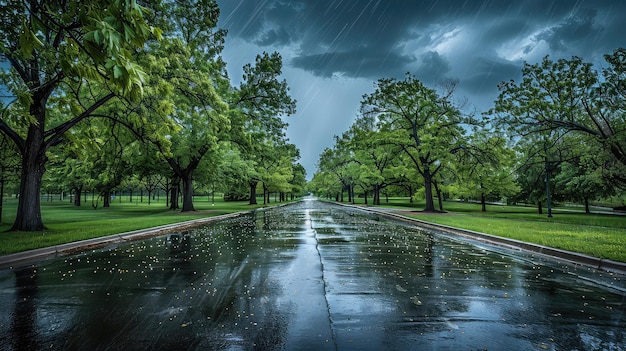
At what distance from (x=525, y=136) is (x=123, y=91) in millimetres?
24233

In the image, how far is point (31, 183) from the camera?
13.9 m

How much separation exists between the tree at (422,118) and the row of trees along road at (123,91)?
9.98 metres

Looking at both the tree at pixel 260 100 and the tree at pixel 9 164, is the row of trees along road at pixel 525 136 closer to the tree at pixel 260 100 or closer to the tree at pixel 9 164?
the tree at pixel 260 100

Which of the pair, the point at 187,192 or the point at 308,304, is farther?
the point at 187,192

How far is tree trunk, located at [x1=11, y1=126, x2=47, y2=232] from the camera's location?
13617mm

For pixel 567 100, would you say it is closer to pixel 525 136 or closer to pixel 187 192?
pixel 525 136

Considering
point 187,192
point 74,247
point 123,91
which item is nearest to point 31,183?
point 74,247

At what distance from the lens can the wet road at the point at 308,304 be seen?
12.0 ft

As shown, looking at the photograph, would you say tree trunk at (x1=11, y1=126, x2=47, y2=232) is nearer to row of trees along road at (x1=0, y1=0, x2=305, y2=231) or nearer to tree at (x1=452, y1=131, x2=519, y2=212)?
row of trees along road at (x1=0, y1=0, x2=305, y2=231)

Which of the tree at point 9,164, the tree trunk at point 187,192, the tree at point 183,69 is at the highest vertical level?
the tree at point 183,69

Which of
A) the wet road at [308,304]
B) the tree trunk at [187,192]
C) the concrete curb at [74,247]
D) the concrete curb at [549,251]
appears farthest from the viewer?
the tree trunk at [187,192]

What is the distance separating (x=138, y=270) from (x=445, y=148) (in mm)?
25898

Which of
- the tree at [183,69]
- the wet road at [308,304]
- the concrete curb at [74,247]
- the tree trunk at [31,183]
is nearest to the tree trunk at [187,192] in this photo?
the tree at [183,69]

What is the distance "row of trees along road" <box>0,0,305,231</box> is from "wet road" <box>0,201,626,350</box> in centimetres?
291
